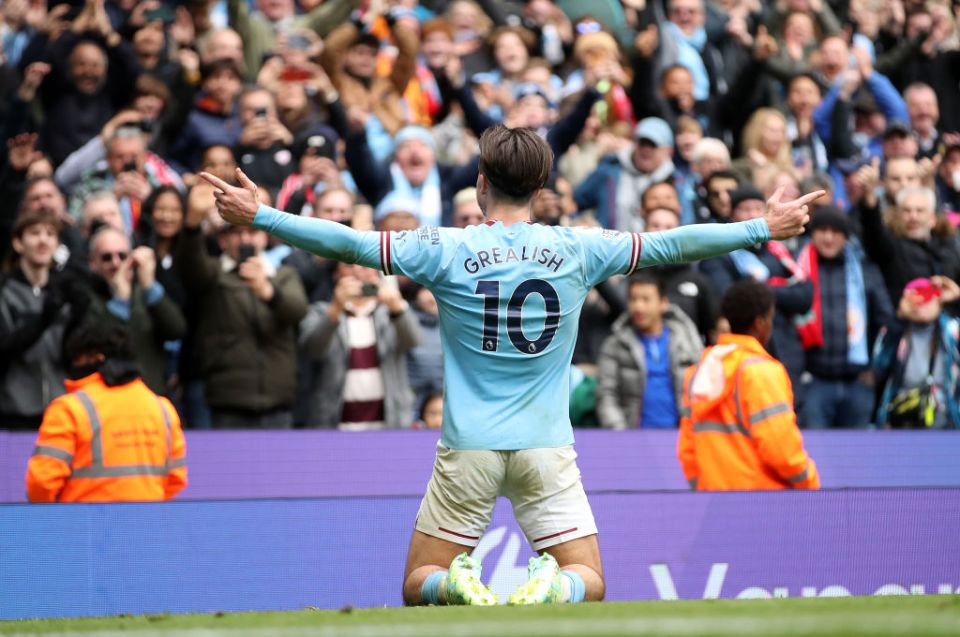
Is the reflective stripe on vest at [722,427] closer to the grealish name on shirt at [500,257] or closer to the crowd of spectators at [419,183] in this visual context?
the crowd of spectators at [419,183]

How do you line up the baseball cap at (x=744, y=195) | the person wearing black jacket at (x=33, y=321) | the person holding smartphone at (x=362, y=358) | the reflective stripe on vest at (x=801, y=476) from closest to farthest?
the reflective stripe on vest at (x=801, y=476) < the person wearing black jacket at (x=33, y=321) < the person holding smartphone at (x=362, y=358) < the baseball cap at (x=744, y=195)

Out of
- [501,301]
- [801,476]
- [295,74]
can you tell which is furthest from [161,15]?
[501,301]

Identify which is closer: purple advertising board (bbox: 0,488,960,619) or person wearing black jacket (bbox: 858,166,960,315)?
purple advertising board (bbox: 0,488,960,619)

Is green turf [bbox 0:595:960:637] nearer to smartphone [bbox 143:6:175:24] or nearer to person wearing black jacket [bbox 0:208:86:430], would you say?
person wearing black jacket [bbox 0:208:86:430]

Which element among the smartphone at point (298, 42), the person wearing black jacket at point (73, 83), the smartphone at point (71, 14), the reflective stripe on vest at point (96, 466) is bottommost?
the reflective stripe on vest at point (96, 466)

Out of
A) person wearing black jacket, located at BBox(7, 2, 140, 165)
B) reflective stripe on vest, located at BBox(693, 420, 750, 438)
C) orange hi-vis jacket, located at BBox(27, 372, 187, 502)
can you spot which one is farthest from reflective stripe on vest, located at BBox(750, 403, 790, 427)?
person wearing black jacket, located at BBox(7, 2, 140, 165)

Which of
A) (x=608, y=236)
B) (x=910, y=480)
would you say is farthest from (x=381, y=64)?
(x=608, y=236)

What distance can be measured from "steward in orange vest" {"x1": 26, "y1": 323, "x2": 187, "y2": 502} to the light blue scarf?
26.6 ft

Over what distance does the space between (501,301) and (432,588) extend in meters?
1.04

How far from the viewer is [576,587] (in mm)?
5484

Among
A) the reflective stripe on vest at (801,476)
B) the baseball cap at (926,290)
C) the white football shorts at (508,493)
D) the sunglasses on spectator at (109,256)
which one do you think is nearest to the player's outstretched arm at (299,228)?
the white football shorts at (508,493)

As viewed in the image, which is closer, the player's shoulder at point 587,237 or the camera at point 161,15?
the player's shoulder at point 587,237

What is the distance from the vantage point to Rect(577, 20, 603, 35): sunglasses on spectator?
1494 cm

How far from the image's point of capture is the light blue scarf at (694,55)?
15.0 m
